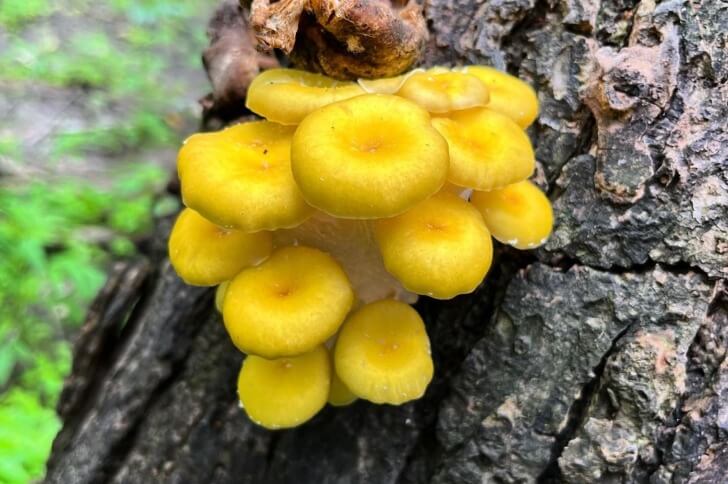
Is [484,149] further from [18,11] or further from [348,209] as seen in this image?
[18,11]

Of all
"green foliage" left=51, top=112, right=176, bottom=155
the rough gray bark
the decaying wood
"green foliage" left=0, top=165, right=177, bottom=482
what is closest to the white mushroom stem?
the rough gray bark

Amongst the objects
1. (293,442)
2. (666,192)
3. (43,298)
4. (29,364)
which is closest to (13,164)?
(43,298)

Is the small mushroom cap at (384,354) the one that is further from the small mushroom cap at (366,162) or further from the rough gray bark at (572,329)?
the small mushroom cap at (366,162)

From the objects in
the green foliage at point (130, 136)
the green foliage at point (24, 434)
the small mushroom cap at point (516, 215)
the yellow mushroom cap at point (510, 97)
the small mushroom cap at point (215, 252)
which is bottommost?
the green foliage at point (130, 136)

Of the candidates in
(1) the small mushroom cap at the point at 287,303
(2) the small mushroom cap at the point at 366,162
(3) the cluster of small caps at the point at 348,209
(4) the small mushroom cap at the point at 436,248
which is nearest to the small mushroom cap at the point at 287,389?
(3) the cluster of small caps at the point at 348,209

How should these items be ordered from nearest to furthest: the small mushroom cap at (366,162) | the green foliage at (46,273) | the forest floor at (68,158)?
the small mushroom cap at (366,162) < the green foliage at (46,273) < the forest floor at (68,158)

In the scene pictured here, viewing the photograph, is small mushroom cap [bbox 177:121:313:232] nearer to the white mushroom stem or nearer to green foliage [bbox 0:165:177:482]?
the white mushroom stem

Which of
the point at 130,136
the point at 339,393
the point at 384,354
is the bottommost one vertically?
the point at 130,136

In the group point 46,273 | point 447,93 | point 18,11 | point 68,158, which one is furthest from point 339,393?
point 18,11
